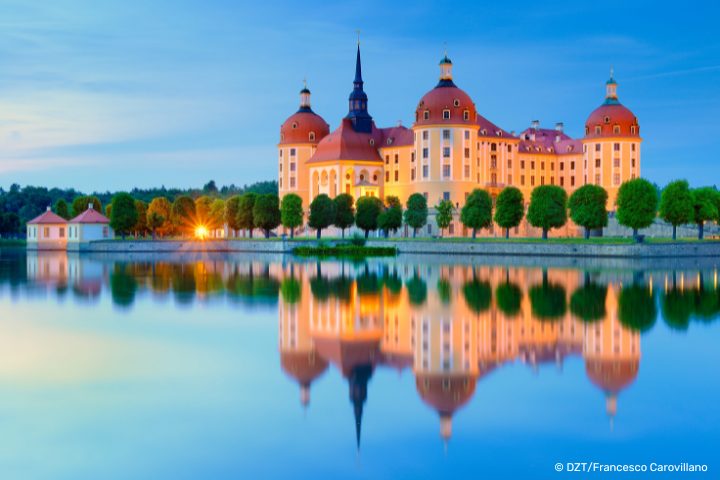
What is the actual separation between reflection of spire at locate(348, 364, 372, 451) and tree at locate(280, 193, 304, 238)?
53.5m

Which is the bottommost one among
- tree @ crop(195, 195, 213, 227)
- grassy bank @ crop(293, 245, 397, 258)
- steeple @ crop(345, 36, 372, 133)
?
grassy bank @ crop(293, 245, 397, 258)

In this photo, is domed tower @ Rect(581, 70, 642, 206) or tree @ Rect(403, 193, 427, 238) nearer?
tree @ Rect(403, 193, 427, 238)

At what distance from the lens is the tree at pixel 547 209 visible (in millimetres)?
54500

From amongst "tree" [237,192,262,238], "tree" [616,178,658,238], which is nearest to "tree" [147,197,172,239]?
"tree" [237,192,262,238]

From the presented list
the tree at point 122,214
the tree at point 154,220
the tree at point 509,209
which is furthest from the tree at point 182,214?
the tree at point 509,209

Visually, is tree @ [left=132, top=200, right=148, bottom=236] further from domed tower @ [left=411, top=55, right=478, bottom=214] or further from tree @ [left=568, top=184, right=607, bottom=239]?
tree @ [left=568, top=184, right=607, bottom=239]

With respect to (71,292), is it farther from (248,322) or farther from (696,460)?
(696,460)

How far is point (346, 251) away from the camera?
5684cm

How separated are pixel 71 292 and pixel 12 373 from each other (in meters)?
15.3

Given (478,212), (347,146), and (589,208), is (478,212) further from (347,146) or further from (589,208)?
(347,146)

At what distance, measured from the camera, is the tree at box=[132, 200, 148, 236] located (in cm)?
7370

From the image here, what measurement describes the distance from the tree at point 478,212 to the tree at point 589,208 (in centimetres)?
559

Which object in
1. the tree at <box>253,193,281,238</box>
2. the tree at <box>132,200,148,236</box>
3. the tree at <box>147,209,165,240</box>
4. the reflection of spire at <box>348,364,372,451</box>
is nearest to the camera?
the reflection of spire at <box>348,364,372,451</box>

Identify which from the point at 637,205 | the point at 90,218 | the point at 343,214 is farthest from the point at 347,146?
the point at 637,205
